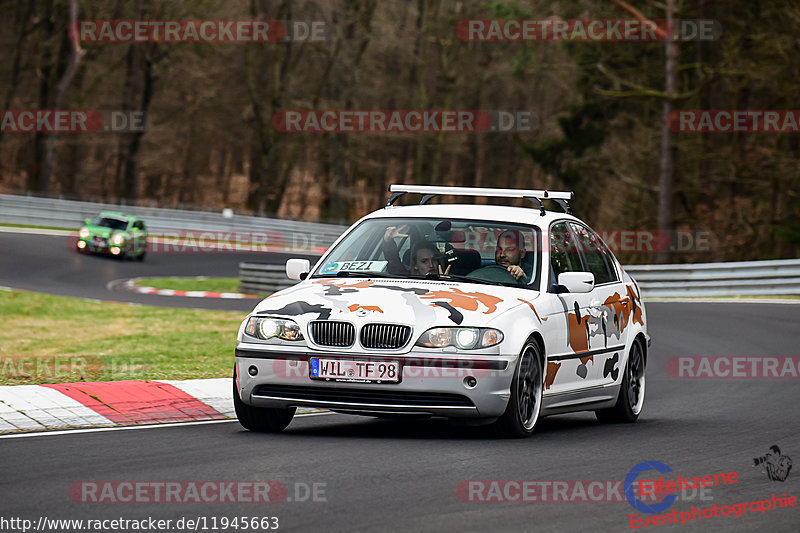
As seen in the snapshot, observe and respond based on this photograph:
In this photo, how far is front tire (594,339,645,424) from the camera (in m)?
10.8

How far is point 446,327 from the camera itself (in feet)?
28.3

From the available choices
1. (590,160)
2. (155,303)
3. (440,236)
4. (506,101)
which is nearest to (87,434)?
(440,236)

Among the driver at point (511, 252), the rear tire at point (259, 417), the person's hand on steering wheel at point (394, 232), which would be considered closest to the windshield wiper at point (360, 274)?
the person's hand on steering wheel at point (394, 232)

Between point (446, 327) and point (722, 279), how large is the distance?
71.2ft

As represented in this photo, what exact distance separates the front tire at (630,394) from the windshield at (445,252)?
1613 mm

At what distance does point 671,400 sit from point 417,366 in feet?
15.8

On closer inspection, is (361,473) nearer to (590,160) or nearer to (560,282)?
(560,282)

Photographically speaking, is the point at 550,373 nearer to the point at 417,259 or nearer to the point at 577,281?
the point at 577,281

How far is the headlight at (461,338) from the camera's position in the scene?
8594 mm

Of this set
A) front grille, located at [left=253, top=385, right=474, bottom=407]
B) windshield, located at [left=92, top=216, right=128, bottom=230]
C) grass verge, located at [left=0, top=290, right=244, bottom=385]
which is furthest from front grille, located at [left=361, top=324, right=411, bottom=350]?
windshield, located at [left=92, top=216, right=128, bottom=230]

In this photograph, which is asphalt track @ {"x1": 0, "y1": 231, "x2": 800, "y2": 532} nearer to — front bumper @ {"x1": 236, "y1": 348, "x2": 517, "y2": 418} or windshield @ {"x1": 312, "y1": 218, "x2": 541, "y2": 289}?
front bumper @ {"x1": 236, "y1": 348, "x2": 517, "y2": 418}

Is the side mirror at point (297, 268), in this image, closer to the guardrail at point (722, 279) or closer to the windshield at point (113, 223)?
the guardrail at point (722, 279)

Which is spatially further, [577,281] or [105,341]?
[105,341]

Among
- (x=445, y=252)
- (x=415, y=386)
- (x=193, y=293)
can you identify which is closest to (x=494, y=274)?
(x=445, y=252)
